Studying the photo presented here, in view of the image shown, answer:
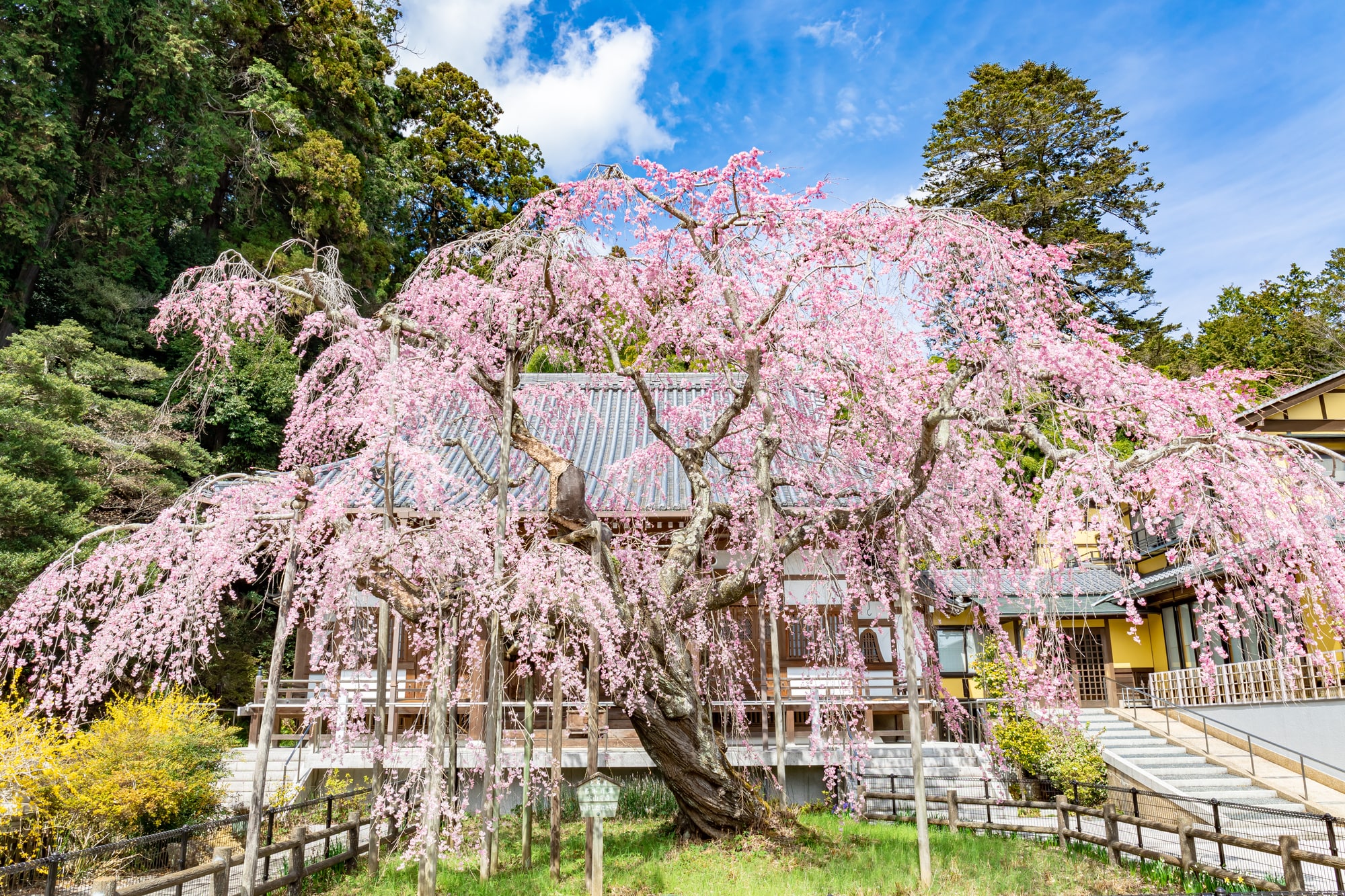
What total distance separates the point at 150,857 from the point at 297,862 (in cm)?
249

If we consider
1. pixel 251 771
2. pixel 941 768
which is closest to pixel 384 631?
pixel 251 771

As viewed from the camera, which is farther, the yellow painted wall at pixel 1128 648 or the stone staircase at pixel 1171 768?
the yellow painted wall at pixel 1128 648

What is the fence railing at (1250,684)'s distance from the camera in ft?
44.3

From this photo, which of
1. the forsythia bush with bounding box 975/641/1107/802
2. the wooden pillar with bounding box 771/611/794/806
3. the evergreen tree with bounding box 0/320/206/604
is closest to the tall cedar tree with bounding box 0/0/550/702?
the evergreen tree with bounding box 0/320/206/604

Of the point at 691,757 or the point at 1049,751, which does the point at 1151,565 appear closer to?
the point at 1049,751

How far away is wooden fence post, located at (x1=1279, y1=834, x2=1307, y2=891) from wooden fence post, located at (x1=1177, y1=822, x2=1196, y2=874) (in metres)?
0.94

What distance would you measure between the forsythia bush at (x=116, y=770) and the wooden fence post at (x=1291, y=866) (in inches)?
436

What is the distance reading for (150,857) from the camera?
8.78 metres

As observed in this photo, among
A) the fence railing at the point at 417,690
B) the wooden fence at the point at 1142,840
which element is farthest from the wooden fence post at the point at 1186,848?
the fence railing at the point at 417,690

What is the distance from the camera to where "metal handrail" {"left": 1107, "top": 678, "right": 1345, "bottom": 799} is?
13.3m

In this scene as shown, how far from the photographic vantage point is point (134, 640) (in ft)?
23.1

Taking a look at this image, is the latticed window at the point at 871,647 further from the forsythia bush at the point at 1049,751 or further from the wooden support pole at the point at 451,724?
the wooden support pole at the point at 451,724

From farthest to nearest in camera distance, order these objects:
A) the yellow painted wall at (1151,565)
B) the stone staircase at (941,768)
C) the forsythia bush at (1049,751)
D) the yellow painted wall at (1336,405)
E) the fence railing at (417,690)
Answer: the yellow painted wall at (1151,565) → the yellow painted wall at (1336,405) → the forsythia bush at (1049,751) → the stone staircase at (941,768) → the fence railing at (417,690)

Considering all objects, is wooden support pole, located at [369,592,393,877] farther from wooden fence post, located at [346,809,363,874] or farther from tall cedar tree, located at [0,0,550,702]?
tall cedar tree, located at [0,0,550,702]
